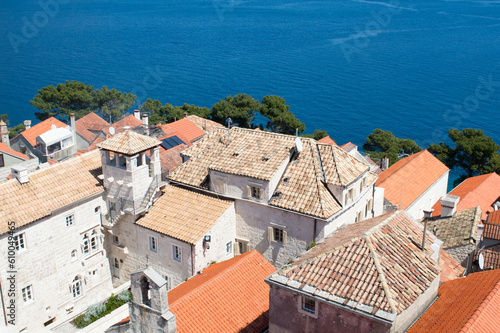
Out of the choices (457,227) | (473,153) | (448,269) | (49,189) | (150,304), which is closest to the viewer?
(150,304)

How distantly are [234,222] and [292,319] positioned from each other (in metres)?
14.3

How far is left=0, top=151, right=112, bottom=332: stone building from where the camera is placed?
2886cm

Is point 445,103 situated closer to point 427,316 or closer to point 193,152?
point 193,152

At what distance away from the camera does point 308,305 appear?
1895 centimetres

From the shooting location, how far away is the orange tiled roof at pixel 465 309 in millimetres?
17781

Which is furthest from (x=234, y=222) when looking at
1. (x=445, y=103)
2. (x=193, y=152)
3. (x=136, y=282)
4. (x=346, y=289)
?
(x=445, y=103)

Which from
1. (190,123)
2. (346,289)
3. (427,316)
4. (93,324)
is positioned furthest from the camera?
(190,123)

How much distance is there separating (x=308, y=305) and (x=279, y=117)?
5374 cm

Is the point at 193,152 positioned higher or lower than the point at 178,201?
higher

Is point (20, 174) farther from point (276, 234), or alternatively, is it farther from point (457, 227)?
point (457, 227)

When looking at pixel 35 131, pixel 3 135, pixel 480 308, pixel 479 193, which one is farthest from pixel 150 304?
pixel 35 131

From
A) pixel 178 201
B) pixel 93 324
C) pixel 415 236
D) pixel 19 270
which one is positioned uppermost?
pixel 415 236

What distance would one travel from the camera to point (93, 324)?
92.5 feet

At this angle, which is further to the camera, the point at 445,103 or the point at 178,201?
the point at 445,103
